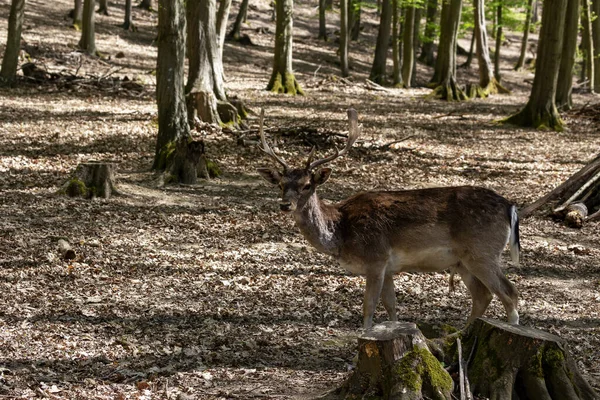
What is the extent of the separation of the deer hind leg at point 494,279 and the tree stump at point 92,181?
632cm

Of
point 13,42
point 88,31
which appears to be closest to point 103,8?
point 88,31

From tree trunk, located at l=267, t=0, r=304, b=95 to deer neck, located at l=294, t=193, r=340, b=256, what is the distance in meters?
17.4

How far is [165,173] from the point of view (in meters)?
12.8

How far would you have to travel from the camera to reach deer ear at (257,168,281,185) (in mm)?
7262

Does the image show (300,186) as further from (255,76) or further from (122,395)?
(255,76)

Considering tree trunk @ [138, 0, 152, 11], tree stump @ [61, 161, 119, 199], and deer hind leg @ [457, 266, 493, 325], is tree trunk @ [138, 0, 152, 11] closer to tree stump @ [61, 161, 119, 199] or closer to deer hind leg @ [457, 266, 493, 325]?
tree stump @ [61, 161, 119, 199]

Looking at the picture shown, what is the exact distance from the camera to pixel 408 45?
31.0 meters

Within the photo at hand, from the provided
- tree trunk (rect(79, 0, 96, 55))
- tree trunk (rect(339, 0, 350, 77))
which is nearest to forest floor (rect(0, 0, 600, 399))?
tree trunk (rect(79, 0, 96, 55))

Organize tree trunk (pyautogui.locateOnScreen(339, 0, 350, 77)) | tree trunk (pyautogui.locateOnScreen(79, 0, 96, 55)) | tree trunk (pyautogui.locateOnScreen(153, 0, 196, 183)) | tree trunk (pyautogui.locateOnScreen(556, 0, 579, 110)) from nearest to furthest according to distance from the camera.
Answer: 1. tree trunk (pyautogui.locateOnScreen(153, 0, 196, 183))
2. tree trunk (pyautogui.locateOnScreen(556, 0, 579, 110))
3. tree trunk (pyautogui.locateOnScreen(79, 0, 96, 55))
4. tree trunk (pyautogui.locateOnScreen(339, 0, 350, 77))

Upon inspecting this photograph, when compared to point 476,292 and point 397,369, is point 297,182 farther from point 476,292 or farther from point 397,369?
point 397,369

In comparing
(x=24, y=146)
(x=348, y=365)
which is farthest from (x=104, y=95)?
(x=348, y=365)

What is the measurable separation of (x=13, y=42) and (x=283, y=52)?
8.33m

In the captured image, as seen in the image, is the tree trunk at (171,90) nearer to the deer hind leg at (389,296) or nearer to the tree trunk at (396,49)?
the deer hind leg at (389,296)

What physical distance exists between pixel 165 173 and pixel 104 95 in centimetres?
904
